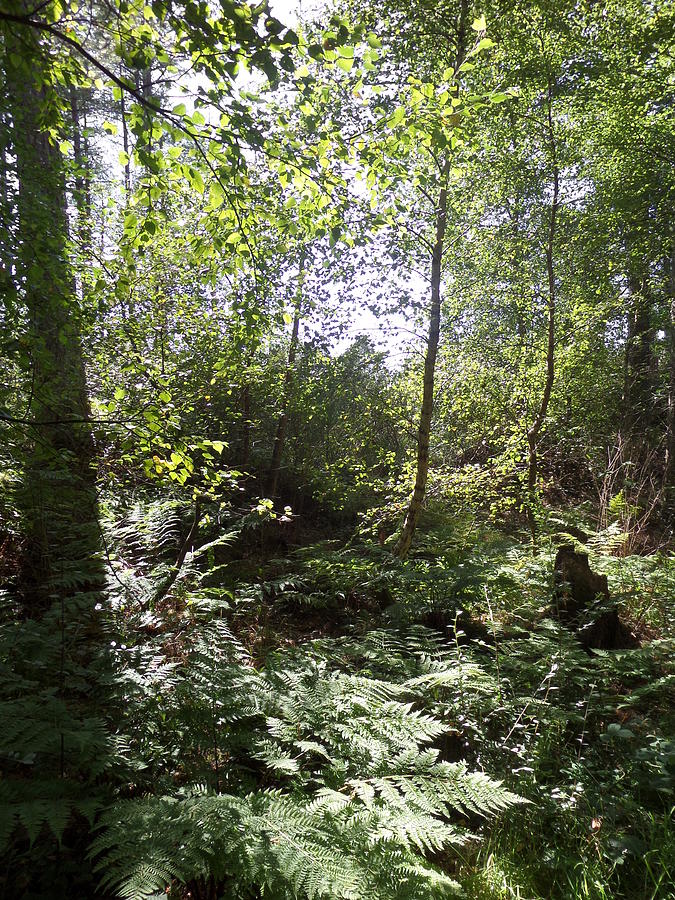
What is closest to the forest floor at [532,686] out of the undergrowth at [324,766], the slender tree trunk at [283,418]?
the undergrowth at [324,766]

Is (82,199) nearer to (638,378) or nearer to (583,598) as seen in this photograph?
(583,598)

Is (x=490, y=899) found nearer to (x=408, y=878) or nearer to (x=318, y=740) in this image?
(x=408, y=878)

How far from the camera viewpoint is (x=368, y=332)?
6.95 m

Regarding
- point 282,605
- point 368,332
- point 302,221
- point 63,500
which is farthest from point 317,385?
point 302,221

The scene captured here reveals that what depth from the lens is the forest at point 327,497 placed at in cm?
195

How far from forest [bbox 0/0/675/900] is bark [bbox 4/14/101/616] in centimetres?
5

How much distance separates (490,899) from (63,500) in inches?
196

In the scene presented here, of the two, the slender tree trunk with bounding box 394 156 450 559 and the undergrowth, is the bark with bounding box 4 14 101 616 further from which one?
the slender tree trunk with bounding box 394 156 450 559

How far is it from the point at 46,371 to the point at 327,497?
7344mm

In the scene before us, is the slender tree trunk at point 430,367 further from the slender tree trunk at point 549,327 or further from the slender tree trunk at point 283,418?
the slender tree trunk at point 283,418

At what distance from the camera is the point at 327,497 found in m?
10.2

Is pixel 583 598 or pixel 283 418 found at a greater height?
pixel 283 418

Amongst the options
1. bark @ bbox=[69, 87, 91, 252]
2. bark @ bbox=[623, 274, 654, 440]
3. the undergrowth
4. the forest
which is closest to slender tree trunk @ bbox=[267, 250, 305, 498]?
the forest

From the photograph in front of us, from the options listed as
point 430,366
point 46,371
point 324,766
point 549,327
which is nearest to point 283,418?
point 430,366
